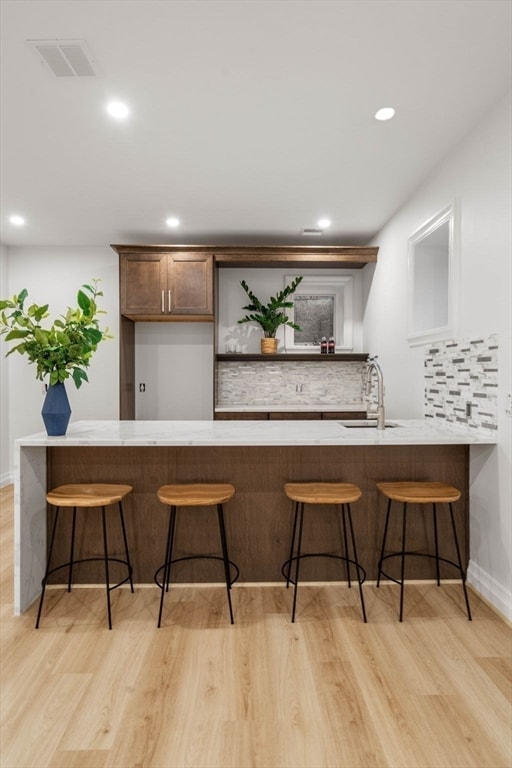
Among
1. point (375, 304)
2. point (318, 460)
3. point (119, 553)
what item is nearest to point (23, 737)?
point (119, 553)

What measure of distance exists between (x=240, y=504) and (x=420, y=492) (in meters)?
0.99

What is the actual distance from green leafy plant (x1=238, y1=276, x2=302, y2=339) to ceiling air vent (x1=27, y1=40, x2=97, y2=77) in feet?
9.11

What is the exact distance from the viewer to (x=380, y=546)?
2.61 metres

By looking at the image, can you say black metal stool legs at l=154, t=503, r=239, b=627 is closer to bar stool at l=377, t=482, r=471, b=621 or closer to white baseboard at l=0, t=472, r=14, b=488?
bar stool at l=377, t=482, r=471, b=621

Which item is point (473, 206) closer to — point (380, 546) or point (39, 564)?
point (380, 546)

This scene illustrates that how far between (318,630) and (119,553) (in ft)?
3.88

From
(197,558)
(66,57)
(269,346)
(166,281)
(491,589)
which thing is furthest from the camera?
(269,346)

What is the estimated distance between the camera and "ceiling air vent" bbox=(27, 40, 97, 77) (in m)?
1.97

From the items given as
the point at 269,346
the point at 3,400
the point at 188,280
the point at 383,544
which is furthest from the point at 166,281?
the point at 383,544

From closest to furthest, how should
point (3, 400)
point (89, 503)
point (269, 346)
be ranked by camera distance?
point (89, 503) < point (269, 346) < point (3, 400)

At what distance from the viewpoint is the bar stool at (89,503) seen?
219 cm

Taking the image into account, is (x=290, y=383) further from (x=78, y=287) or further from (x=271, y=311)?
(x=78, y=287)

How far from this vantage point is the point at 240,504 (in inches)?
102

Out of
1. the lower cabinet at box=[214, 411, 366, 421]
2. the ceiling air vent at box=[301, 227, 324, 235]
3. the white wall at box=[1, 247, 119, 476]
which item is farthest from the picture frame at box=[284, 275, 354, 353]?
the white wall at box=[1, 247, 119, 476]
